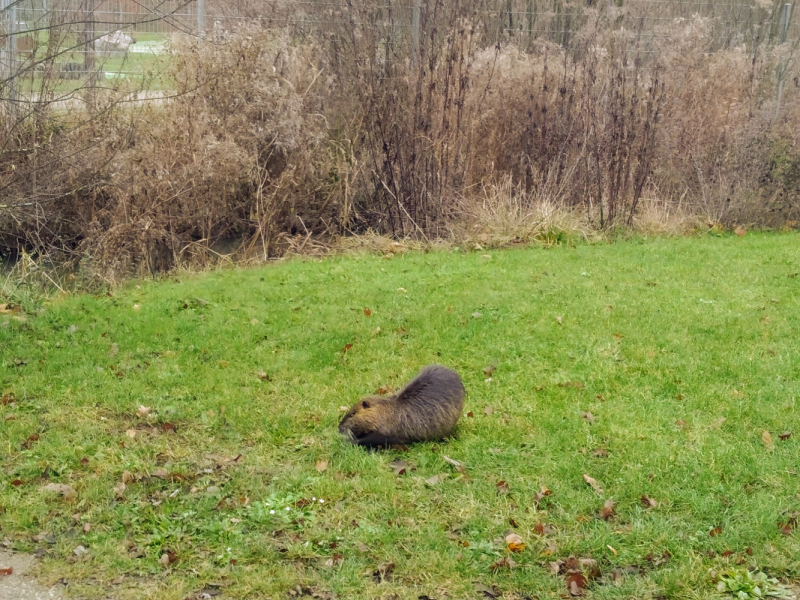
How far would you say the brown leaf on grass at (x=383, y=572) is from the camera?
4.00 m

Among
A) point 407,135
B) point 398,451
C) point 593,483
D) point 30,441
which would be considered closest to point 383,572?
point 398,451

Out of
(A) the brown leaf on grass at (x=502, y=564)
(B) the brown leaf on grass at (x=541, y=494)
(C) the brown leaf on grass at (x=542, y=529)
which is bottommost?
(B) the brown leaf on grass at (x=541, y=494)

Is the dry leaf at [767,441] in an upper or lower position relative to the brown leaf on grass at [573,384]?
upper

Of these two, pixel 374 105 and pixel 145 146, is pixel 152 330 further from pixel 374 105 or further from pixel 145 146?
pixel 374 105

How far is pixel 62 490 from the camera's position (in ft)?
15.6

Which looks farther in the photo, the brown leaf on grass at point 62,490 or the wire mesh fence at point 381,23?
the wire mesh fence at point 381,23

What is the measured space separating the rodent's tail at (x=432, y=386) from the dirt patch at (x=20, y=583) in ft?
8.02

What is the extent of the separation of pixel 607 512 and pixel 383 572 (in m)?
1.37

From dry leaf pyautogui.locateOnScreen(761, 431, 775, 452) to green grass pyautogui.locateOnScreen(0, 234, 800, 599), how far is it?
4cm

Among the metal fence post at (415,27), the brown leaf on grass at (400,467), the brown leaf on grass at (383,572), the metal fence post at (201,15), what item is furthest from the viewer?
the metal fence post at (415,27)

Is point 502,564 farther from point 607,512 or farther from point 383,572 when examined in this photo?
point 607,512

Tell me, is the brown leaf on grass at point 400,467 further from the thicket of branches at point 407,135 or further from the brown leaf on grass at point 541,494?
the thicket of branches at point 407,135

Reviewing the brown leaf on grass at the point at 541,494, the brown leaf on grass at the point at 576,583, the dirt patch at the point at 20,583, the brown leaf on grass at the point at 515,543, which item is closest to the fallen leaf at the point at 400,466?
the brown leaf on grass at the point at 541,494

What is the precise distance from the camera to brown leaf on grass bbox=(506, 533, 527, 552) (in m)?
4.20
